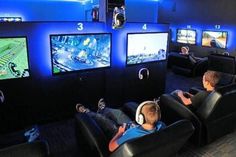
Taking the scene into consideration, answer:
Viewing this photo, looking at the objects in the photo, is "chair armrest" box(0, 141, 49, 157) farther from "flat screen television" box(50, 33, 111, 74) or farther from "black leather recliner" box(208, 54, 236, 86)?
"black leather recliner" box(208, 54, 236, 86)

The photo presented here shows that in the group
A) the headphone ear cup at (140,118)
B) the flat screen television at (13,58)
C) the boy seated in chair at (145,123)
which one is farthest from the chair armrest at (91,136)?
the flat screen television at (13,58)

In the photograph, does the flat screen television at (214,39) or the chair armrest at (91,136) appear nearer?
the chair armrest at (91,136)

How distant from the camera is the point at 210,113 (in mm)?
2625

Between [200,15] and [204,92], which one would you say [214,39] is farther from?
[204,92]

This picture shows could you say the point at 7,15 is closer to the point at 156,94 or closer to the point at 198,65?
the point at 156,94

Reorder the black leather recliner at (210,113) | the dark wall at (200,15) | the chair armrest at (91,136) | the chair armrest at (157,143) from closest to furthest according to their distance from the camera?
1. the chair armrest at (157,143)
2. the chair armrest at (91,136)
3. the black leather recliner at (210,113)
4. the dark wall at (200,15)

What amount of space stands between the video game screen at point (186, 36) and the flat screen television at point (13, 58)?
6.04m

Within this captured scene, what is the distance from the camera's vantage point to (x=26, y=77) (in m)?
2.99

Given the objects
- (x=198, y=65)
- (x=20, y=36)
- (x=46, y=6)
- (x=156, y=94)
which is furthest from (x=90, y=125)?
(x=46, y=6)

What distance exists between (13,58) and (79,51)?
93 centimetres

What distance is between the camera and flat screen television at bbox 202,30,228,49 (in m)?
6.59

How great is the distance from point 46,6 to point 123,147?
24.1 feet

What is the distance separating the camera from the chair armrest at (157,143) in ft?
4.98

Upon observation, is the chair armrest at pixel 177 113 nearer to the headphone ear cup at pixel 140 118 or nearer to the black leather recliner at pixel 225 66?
the headphone ear cup at pixel 140 118
